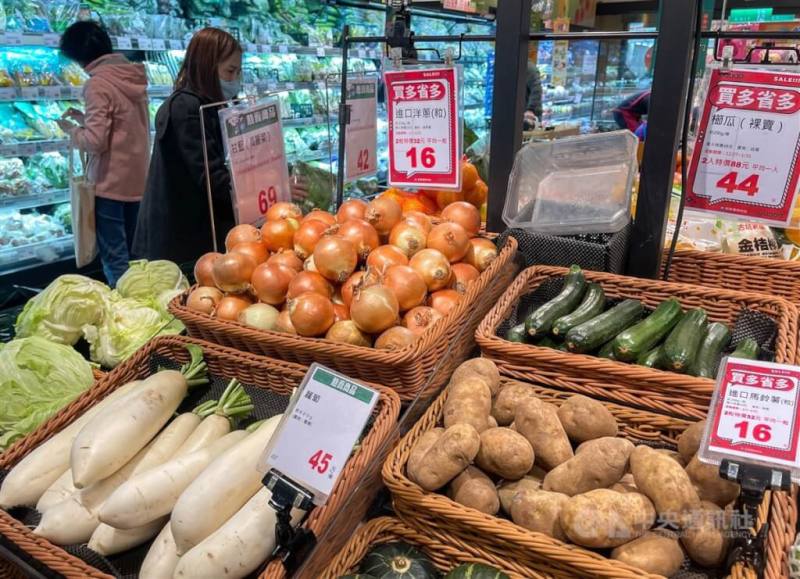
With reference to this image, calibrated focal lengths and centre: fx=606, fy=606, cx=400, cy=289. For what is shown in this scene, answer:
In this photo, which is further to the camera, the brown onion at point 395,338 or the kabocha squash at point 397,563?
the brown onion at point 395,338

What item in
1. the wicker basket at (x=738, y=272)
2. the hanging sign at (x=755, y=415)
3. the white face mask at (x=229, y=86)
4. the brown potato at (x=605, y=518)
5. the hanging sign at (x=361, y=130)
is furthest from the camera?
the white face mask at (x=229, y=86)

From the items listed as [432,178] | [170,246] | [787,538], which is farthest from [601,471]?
[170,246]

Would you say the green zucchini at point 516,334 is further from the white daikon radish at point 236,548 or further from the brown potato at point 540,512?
the white daikon radish at point 236,548

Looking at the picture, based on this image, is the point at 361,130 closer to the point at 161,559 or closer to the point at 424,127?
the point at 424,127

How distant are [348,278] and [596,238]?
79 cm

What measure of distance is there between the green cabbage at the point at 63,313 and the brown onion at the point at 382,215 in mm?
1030

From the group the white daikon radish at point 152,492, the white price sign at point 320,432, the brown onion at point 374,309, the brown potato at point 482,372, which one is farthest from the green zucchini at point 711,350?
the white daikon radish at point 152,492

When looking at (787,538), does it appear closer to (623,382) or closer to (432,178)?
(623,382)

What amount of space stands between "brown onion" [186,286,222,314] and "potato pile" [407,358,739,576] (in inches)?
31.1

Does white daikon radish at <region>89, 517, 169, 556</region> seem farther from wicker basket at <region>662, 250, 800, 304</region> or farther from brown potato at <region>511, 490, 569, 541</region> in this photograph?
wicker basket at <region>662, 250, 800, 304</region>

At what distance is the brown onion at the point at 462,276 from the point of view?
182cm

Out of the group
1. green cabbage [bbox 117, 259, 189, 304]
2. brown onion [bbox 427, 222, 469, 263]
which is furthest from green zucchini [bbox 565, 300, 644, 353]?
green cabbage [bbox 117, 259, 189, 304]

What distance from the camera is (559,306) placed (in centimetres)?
171

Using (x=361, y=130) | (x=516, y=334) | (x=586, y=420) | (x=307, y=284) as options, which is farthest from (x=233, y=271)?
(x=361, y=130)
